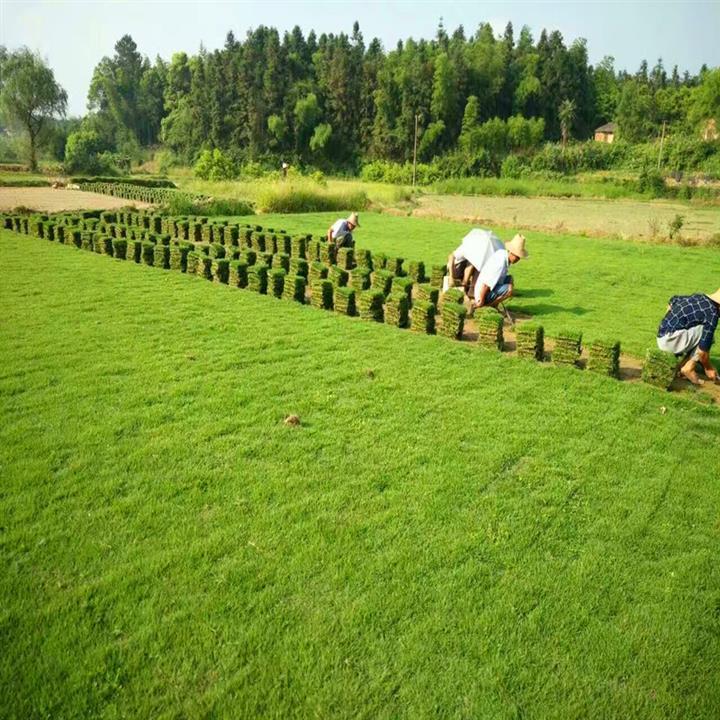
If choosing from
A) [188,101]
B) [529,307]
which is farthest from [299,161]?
[529,307]

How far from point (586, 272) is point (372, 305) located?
8.34 metres

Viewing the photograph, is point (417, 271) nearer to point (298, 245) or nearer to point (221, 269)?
point (298, 245)

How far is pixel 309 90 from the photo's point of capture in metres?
74.0

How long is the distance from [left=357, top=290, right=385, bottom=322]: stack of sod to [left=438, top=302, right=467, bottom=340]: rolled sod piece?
135cm

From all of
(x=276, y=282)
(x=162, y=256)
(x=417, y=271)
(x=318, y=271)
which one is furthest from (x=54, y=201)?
(x=417, y=271)

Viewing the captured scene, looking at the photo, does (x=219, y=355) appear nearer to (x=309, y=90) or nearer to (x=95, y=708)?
(x=95, y=708)

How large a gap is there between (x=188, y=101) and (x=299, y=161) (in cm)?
1947

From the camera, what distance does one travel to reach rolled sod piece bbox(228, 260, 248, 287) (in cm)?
1236

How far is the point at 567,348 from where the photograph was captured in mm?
8312

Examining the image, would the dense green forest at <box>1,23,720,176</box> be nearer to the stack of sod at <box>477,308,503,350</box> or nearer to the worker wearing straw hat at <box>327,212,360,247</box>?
the worker wearing straw hat at <box>327,212,360,247</box>

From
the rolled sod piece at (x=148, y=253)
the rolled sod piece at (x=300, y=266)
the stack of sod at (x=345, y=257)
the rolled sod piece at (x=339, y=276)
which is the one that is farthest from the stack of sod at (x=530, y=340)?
the rolled sod piece at (x=148, y=253)

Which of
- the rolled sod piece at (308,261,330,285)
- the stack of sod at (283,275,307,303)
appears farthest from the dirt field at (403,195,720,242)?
the stack of sod at (283,275,307,303)

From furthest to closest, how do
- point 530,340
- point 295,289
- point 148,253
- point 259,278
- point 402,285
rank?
point 148,253 → point 259,278 → point 295,289 → point 402,285 → point 530,340

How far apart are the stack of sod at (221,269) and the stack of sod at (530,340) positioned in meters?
6.98
